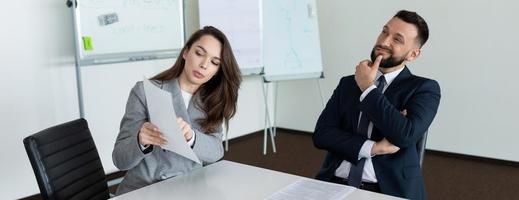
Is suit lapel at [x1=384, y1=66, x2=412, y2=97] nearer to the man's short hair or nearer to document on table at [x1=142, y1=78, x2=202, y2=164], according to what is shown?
the man's short hair

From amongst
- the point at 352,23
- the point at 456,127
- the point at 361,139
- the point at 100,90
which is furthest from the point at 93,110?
the point at 456,127

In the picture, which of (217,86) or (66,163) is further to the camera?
(217,86)

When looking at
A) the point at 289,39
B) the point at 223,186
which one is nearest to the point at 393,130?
the point at 223,186

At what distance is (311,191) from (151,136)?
54 cm

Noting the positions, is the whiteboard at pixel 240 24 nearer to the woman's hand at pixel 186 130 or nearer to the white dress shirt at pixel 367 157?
the white dress shirt at pixel 367 157

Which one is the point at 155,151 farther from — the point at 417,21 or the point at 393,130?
the point at 417,21

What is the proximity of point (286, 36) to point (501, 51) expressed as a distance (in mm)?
1885

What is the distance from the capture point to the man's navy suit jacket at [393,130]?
5.55ft

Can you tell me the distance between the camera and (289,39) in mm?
4398

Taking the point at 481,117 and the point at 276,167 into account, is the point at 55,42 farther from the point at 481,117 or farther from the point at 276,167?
the point at 481,117

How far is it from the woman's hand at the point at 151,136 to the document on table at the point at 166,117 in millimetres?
23

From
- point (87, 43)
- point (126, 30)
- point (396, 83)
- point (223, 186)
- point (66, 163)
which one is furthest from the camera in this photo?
point (126, 30)

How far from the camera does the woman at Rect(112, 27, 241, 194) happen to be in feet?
5.31

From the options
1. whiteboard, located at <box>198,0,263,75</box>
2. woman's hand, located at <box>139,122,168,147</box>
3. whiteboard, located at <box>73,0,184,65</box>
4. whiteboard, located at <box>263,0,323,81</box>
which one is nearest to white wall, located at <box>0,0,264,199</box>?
whiteboard, located at <box>73,0,184,65</box>
